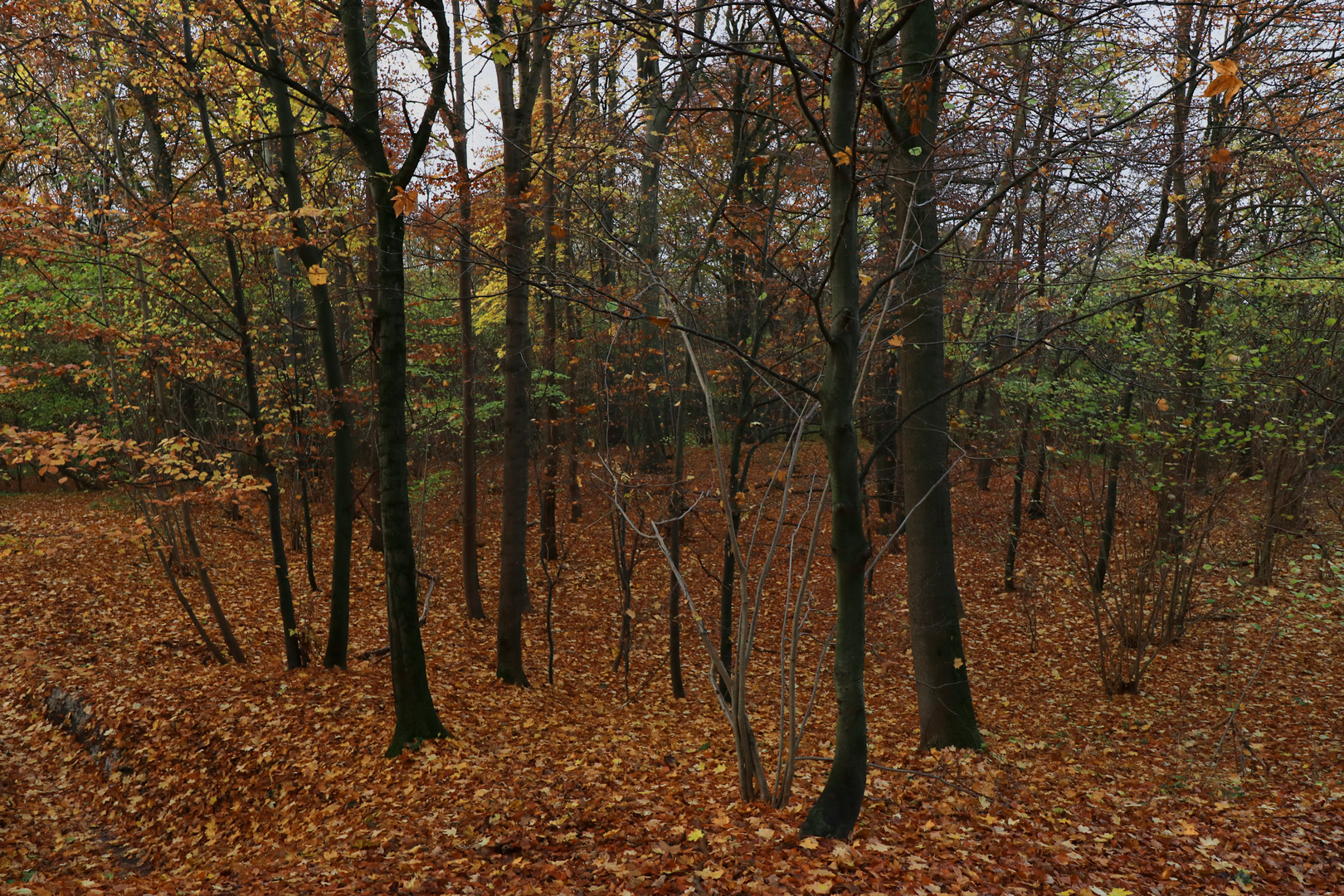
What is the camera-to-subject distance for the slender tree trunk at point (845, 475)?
364 centimetres

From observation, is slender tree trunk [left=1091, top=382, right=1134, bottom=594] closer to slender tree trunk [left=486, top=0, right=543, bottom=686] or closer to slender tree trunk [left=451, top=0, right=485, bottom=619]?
slender tree trunk [left=486, top=0, right=543, bottom=686]

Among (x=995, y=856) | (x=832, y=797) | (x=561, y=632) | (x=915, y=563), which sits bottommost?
(x=561, y=632)

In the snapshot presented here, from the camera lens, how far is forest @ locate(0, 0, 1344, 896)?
13.4ft

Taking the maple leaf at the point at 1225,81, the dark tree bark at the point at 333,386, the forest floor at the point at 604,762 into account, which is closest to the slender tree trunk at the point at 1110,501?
the forest floor at the point at 604,762

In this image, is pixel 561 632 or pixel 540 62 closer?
pixel 540 62

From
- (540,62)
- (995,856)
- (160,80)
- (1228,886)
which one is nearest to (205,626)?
(160,80)

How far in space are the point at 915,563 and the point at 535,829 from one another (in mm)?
3474

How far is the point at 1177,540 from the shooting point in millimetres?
8555

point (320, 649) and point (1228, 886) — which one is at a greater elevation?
point (1228, 886)

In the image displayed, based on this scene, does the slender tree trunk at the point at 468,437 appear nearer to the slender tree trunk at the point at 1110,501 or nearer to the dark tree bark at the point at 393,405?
the dark tree bark at the point at 393,405

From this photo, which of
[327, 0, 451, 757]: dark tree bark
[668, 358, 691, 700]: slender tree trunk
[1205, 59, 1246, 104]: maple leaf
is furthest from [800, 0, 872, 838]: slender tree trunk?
[327, 0, 451, 757]: dark tree bark

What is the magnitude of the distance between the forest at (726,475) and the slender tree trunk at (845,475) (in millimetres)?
26

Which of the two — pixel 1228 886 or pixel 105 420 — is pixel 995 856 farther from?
pixel 105 420

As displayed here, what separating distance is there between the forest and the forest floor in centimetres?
5
